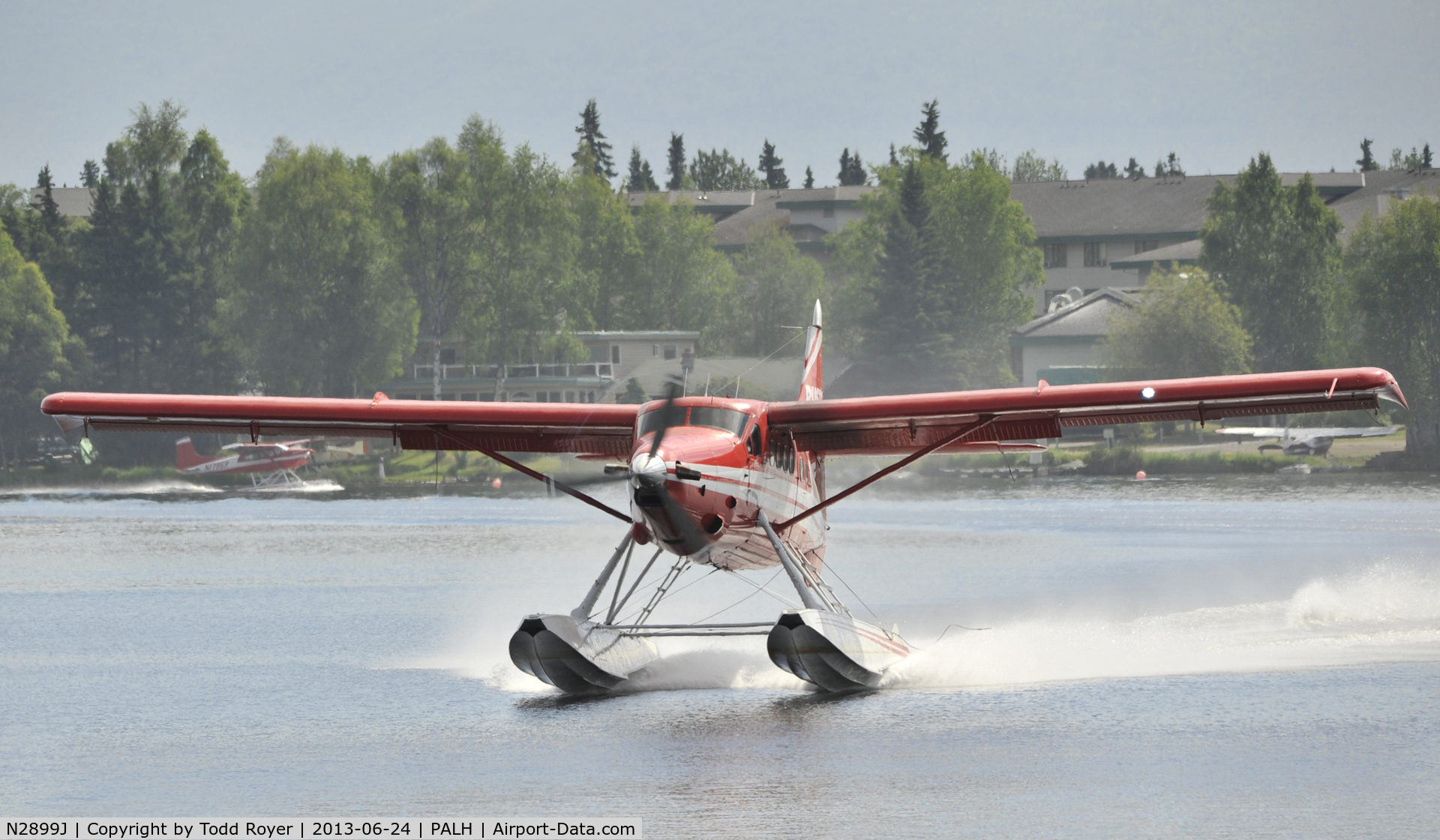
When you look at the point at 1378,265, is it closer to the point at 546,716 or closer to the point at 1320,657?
the point at 1320,657

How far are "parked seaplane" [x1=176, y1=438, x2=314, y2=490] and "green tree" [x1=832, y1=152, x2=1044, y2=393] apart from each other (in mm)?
23334

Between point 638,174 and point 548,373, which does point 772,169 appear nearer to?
point 638,174

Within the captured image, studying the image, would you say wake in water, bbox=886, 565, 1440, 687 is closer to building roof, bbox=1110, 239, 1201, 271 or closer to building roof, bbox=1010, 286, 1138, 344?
building roof, bbox=1010, 286, 1138, 344

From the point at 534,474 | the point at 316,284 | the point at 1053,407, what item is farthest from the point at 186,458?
the point at 1053,407

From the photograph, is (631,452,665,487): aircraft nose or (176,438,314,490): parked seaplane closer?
(631,452,665,487): aircraft nose

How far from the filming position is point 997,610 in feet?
70.4

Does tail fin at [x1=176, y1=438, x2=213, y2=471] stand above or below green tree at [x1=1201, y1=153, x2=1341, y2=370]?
below

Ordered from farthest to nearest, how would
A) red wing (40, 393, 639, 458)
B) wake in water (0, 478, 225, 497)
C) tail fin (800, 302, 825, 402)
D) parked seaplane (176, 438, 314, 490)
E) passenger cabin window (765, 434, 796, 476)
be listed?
parked seaplane (176, 438, 314, 490)
wake in water (0, 478, 225, 497)
tail fin (800, 302, 825, 402)
red wing (40, 393, 639, 458)
passenger cabin window (765, 434, 796, 476)

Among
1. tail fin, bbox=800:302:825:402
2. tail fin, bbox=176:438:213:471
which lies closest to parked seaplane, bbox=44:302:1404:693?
tail fin, bbox=800:302:825:402

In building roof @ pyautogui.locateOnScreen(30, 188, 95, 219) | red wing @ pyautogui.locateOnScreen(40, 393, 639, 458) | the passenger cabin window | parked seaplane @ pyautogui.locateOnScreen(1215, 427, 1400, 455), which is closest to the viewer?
the passenger cabin window

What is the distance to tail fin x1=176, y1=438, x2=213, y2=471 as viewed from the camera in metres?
60.7

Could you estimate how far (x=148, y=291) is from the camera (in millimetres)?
64500

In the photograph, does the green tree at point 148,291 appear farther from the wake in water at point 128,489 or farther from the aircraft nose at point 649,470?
the aircraft nose at point 649,470

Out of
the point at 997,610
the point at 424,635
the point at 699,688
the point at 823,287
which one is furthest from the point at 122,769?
the point at 823,287
